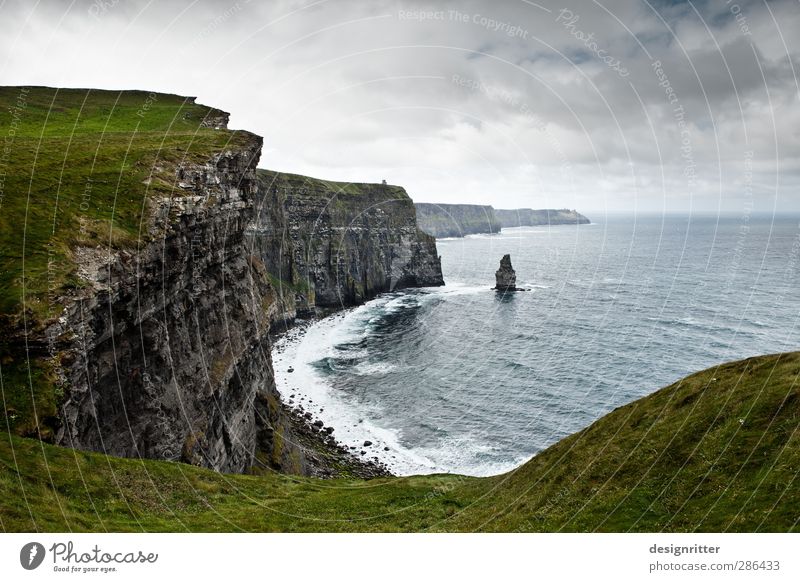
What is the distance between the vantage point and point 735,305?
114062mm

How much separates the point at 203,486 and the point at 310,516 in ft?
19.7

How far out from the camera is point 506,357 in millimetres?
90250

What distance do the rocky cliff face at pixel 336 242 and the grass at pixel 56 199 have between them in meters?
69.3

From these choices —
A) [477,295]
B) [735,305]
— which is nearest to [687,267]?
[735,305]

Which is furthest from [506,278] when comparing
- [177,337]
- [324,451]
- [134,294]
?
[134,294]

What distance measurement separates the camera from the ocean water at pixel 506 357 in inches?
2488

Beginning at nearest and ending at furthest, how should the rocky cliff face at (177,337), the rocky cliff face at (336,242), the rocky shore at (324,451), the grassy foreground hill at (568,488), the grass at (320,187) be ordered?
the grassy foreground hill at (568,488), the rocky cliff face at (177,337), the rocky shore at (324,451), the rocky cliff face at (336,242), the grass at (320,187)

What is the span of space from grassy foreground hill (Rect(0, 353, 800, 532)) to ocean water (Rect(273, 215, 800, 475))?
32.1 meters

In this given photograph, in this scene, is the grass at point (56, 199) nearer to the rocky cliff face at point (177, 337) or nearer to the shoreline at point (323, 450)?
the rocky cliff face at point (177, 337)

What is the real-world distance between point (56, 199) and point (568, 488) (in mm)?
32786

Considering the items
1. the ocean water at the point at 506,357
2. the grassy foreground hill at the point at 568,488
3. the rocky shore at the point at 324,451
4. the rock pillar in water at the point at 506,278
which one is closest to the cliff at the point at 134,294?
the grassy foreground hill at the point at 568,488

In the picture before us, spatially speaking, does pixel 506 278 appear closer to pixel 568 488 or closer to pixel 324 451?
pixel 324 451

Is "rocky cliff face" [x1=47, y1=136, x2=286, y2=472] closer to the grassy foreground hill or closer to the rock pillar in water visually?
the grassy foreground hill

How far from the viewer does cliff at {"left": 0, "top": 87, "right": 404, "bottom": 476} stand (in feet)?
71.5
